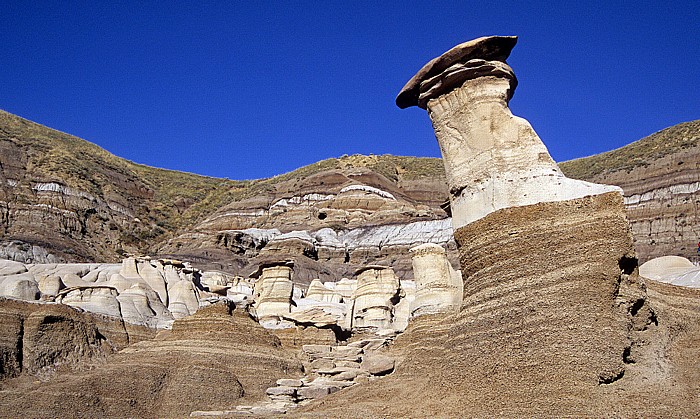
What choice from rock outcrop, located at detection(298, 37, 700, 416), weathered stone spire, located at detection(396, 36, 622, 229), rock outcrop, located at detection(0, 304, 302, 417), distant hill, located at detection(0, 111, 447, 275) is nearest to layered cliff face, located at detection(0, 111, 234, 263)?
distant hill, located at detection(0, 111, 447, 275)

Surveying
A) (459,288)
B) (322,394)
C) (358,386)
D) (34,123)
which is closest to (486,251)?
(358,386)

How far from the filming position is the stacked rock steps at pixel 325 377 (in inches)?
685

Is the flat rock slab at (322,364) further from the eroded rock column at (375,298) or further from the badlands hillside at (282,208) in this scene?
the badlands hillside at (282,208)

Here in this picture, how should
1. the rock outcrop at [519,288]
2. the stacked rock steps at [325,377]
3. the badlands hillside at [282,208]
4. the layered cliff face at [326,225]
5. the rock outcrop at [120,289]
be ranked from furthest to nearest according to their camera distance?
the layered cliff face at [326,225]
the badlands hillside at [282,208]
the rock outcrop at [120,289]
the stacked rock steps at [325,377]
the rock outcrop at [519,288]

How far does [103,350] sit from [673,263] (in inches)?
886

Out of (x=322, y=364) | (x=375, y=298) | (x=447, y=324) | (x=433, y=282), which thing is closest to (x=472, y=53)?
(x=447, y=324)

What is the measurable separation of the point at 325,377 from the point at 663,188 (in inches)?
1957

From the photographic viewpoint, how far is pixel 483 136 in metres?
14.7

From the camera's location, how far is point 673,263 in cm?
2730

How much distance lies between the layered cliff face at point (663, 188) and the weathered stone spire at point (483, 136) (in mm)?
42998

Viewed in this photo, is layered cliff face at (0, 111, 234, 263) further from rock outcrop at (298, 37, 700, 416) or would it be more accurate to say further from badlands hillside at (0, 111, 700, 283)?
rock outcrop at (298, 37, 700, 416)

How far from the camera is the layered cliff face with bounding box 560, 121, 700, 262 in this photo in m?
55.3

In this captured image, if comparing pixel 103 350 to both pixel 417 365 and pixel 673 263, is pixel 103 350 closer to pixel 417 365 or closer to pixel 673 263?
pixel 417 365

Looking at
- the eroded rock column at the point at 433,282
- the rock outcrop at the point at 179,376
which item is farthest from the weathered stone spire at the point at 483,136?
the rock outcrop at the point at 179,376
